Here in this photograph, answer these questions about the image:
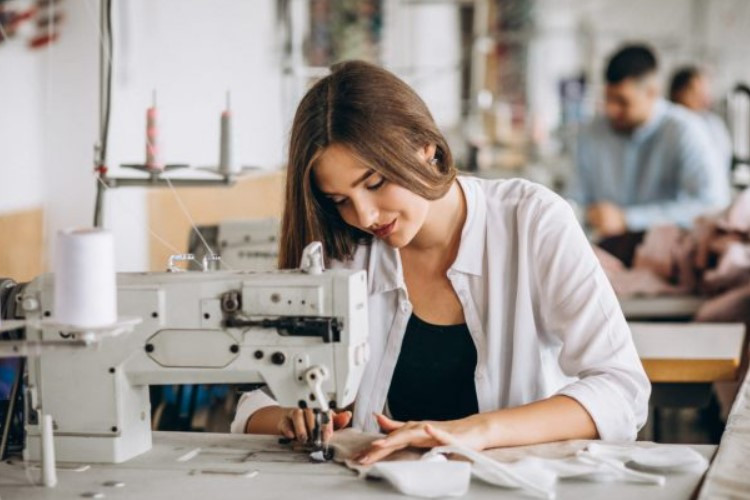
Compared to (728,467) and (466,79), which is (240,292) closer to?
(728,467)

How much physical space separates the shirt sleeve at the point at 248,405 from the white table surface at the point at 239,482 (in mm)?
156

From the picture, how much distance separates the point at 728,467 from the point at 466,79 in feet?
30.5

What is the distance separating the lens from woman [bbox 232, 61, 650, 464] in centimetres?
194

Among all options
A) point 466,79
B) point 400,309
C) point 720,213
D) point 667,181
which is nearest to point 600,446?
point 400,309

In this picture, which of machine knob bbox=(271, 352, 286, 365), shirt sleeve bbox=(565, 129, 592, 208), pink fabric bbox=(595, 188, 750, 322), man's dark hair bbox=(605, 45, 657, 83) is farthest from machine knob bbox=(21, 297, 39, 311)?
shirt sleeve bbox=(565, 129, 592, 208)

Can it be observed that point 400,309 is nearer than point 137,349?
No

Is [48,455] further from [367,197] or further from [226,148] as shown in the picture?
[226,148]

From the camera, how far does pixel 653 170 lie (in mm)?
5348

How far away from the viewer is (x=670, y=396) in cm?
283

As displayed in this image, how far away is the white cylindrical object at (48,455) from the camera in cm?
172

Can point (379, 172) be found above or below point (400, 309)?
above

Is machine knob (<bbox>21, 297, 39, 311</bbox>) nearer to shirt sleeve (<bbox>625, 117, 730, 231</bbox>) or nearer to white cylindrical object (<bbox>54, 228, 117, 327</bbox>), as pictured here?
white cylindrical object (<bbox>54, 228, 117, 327</bbox>)

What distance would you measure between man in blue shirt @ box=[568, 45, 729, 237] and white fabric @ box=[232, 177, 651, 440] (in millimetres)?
2736

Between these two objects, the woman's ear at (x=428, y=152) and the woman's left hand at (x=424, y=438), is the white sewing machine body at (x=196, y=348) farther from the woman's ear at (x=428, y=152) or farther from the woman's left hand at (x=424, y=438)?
the woman's ear at (x=428, y=152)
